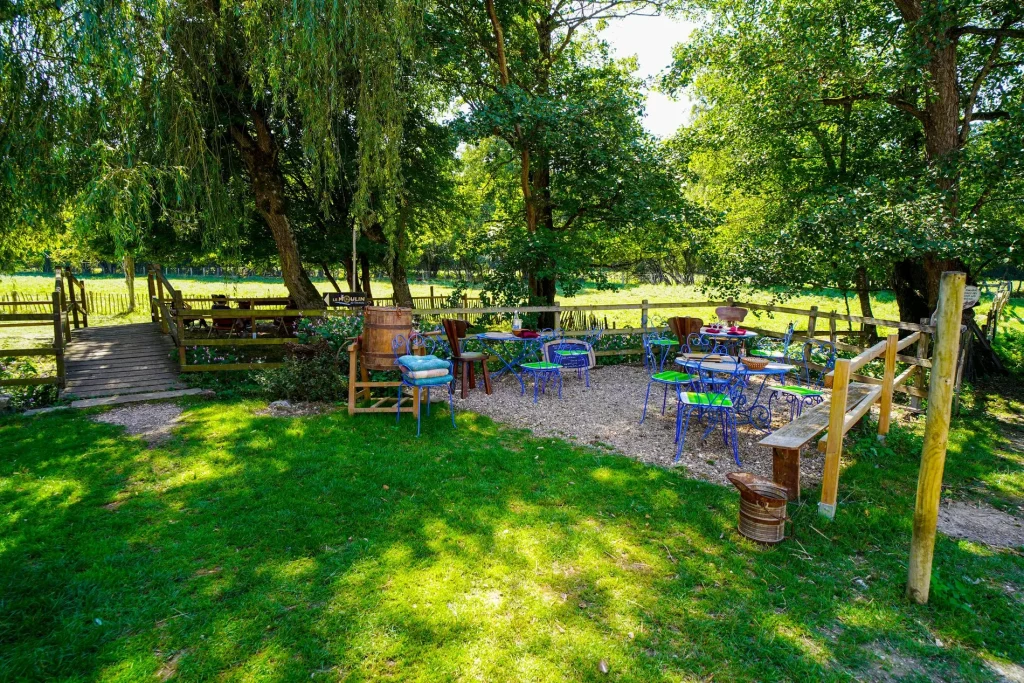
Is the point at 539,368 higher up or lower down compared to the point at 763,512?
higher up

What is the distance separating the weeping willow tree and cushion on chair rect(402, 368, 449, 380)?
3635 mm

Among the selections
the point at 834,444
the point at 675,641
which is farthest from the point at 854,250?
the point at 675,641

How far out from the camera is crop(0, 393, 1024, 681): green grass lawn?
2.58m

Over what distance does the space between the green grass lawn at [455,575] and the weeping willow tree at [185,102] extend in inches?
129

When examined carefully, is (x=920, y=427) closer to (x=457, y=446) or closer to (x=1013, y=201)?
(x=1013, y=201)

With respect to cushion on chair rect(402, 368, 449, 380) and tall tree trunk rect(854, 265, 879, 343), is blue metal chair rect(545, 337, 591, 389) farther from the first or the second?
tall tree trunk rect(854, 265, 879, 343)

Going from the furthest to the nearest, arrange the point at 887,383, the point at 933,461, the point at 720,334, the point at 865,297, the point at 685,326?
the point at 865,297 → the point at 685,326 → the point at 720,334 → the point at 887,383 → the point at 933,461

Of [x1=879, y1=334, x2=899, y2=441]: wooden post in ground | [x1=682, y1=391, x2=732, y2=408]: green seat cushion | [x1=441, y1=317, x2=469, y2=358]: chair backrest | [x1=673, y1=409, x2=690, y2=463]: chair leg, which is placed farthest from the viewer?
[x1=441, y1=317, x2=469, y2=358]: chair backrest

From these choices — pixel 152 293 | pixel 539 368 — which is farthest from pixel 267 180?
pixel 539 368

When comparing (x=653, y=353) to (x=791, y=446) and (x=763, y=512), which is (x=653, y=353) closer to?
(x=791, y=446)

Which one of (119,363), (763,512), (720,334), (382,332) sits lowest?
(763,512)

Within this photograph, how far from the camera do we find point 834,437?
3.94 m

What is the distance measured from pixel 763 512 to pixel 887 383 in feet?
10.5

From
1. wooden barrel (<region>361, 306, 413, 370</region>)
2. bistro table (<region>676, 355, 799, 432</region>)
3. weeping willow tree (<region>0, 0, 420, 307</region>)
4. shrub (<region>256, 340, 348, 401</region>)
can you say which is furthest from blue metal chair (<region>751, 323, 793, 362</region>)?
weeping willow tree (<region>0, 0, 420, 307</region>)
